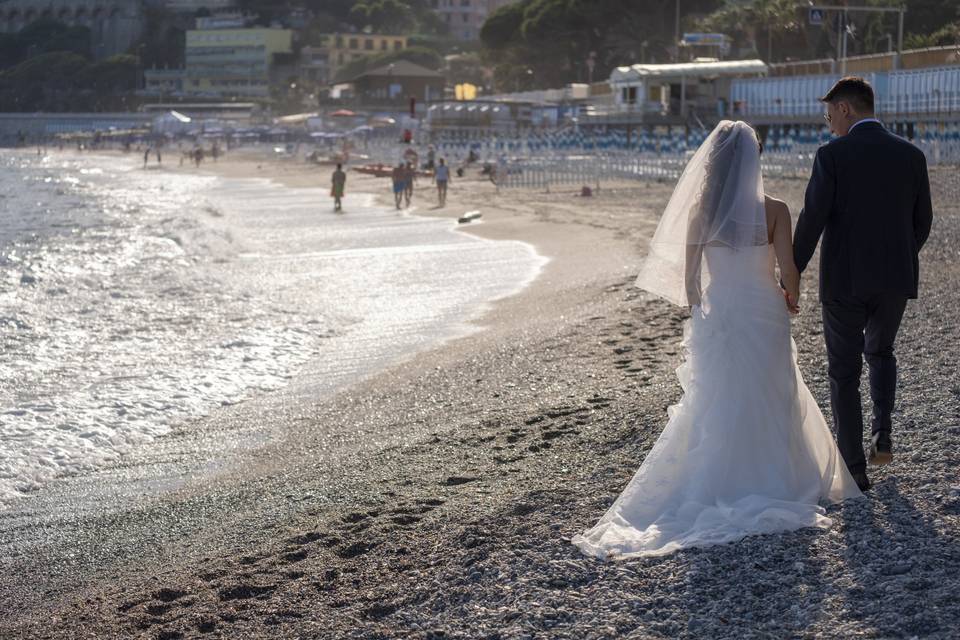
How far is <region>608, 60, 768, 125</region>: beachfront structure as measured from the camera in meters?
53.6

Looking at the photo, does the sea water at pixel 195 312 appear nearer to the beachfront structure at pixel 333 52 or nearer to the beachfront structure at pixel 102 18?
the beachfront structure at pixel 333 52

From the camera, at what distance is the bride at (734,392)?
489cm

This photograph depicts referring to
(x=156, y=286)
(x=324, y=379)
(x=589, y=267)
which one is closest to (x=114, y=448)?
(x=324, y=379)

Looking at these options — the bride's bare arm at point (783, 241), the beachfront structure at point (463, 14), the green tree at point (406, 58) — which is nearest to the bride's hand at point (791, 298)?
the bride's bare arm at point (783, 241)

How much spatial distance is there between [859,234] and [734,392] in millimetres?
789

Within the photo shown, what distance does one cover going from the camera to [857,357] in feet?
16.4

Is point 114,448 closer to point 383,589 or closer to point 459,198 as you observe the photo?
point 383,589

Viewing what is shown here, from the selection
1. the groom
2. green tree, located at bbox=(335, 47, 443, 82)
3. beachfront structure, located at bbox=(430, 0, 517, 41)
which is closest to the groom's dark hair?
the groom

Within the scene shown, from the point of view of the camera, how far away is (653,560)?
15.0 ft

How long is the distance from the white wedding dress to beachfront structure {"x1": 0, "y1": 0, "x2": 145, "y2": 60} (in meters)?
165

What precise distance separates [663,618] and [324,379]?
6581mm

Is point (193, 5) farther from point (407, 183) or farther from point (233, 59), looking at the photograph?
point (407, 183)

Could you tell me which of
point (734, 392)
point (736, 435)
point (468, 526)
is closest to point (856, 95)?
point (734, 392)

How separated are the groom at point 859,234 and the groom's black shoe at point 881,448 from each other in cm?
13
